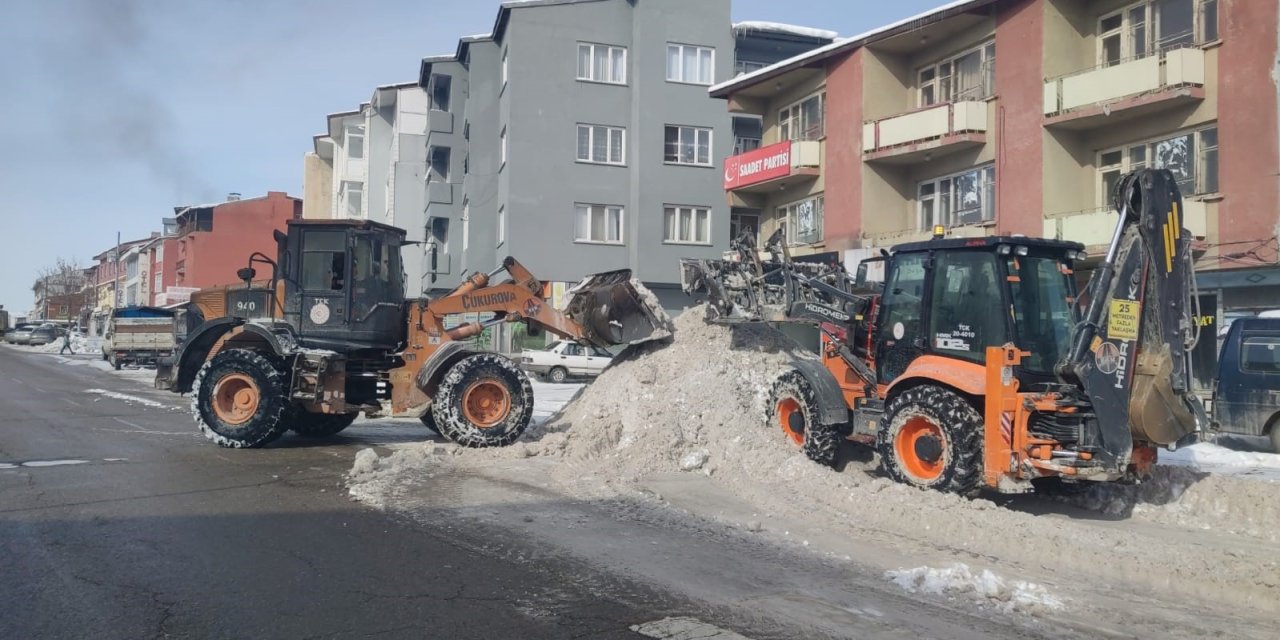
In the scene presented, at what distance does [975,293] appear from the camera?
9672 mm

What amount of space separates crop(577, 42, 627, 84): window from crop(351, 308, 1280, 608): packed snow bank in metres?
23.2

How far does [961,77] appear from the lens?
24.5 metres

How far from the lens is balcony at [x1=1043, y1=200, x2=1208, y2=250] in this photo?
18.7m

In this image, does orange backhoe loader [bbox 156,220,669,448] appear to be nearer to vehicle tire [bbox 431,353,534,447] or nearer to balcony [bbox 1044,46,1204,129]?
vehicle tire [bbox 431,353,534,447]

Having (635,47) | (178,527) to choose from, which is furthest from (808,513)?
(635,47)

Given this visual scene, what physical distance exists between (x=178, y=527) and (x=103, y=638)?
9.69 feet

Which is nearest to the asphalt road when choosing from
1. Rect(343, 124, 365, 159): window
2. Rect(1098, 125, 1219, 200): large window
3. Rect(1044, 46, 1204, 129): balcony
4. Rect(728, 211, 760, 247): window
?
Rect(1098, 125, 1219, 200): large window

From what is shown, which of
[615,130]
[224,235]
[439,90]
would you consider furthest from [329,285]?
[224,235]

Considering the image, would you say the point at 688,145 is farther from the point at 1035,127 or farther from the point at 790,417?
the point at 790,417

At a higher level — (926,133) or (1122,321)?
(926,133)

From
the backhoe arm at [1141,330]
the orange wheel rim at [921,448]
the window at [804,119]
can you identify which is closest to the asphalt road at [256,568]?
the orange wheel rim at [921,448]

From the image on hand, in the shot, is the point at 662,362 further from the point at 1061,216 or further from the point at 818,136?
the point at 818,136

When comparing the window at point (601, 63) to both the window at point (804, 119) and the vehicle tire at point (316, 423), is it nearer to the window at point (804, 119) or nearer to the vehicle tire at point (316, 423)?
Answer: the window at point (804, 119)

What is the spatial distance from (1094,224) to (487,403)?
13.7m
